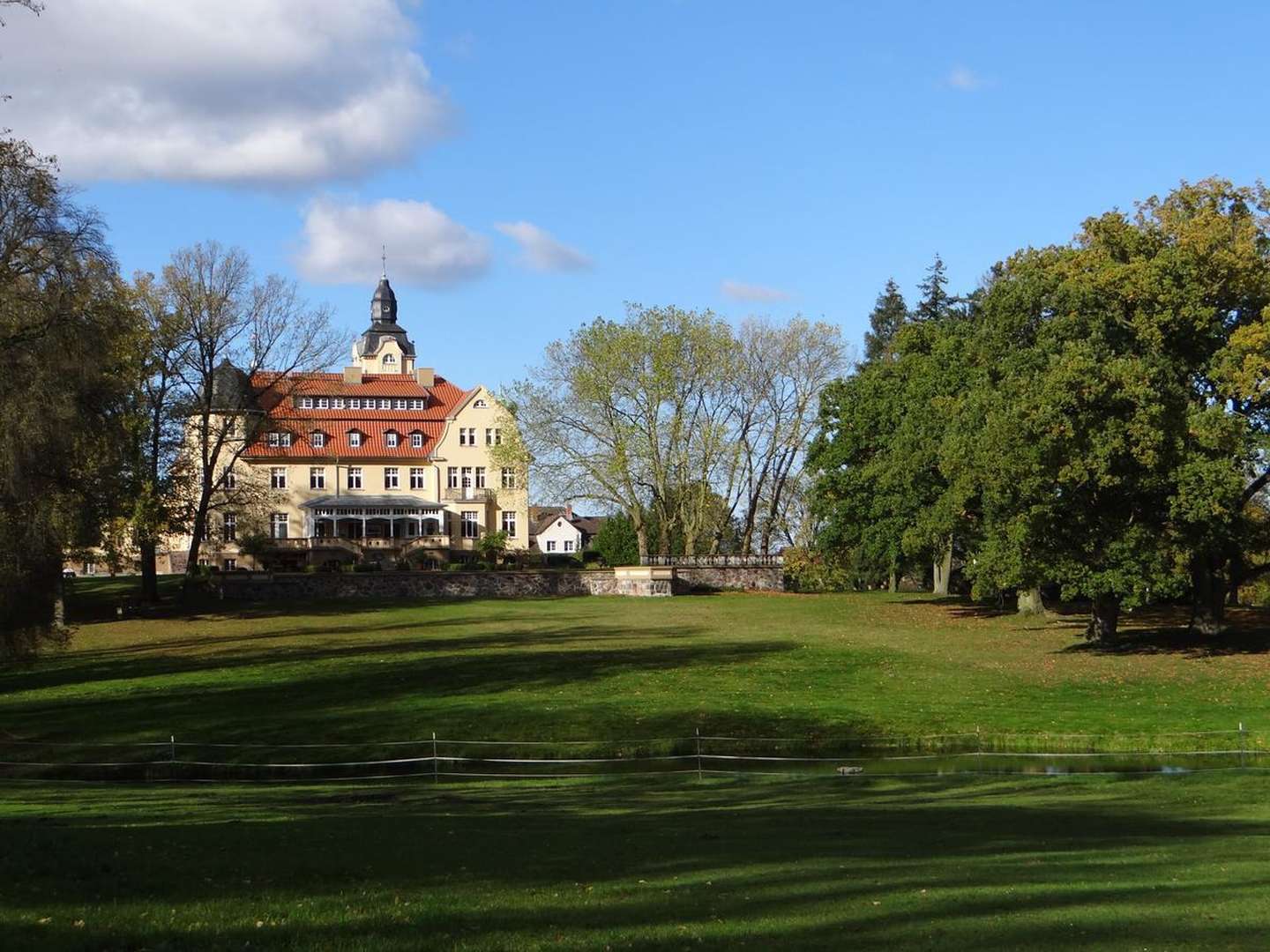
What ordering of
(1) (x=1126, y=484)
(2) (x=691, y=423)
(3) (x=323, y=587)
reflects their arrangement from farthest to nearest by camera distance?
(2) (x=691, y=423) < (3) (x=323, y=587) < (1) (x=1126, y=484)

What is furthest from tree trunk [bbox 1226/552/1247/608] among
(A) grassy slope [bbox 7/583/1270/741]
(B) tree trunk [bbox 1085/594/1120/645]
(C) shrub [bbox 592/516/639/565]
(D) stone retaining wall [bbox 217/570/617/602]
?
(C) shrub [bbox 592/516/639/565]

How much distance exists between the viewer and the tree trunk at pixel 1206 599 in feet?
147

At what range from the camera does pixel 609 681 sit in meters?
36.4

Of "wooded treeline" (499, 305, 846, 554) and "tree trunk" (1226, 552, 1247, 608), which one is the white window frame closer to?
"wooded treeline" (499, 305, 846, 554)

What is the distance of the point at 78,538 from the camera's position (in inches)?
1468

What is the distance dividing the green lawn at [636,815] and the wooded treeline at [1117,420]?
3.37 meters

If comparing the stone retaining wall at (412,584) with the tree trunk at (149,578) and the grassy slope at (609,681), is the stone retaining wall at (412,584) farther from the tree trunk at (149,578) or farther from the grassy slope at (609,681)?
the grassy slope at (609,681)

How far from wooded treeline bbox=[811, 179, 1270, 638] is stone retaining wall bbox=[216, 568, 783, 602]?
93.5 feet

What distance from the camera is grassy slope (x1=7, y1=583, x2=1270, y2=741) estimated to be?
98.6 ft

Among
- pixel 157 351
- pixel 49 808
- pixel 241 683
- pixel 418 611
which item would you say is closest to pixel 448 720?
pixel 241 683

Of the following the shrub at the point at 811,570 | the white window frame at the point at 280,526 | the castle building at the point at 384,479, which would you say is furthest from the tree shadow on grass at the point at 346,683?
the white window frame at the point at 280,526

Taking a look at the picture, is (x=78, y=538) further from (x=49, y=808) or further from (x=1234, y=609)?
(x=1234, y=609)

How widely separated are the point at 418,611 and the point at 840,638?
75.2 ft

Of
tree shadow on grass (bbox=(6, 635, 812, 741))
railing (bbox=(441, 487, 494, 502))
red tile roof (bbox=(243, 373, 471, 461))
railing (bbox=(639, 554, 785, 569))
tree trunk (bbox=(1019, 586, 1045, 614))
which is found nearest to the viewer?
tree shadow on grass (bbox=(6, 635, 812, 741))
